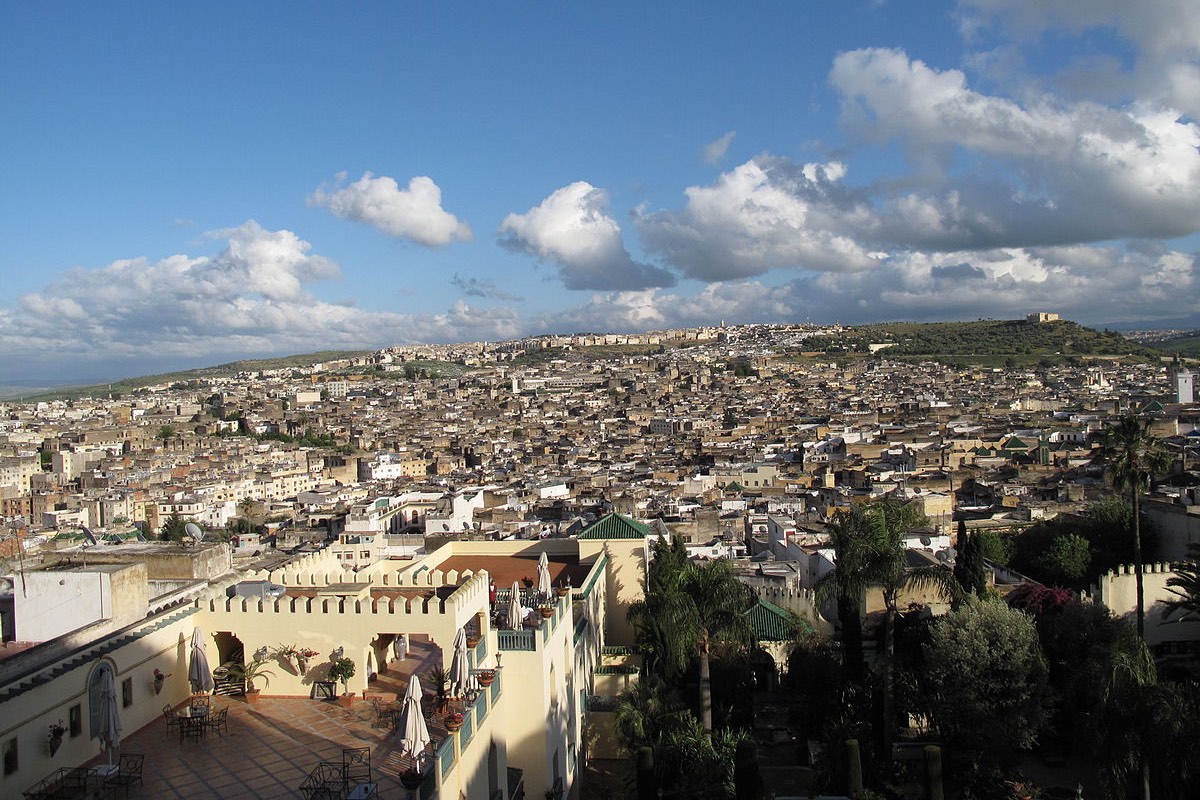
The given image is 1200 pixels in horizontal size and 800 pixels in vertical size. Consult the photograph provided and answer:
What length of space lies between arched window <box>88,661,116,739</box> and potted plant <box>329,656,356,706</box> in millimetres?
2052

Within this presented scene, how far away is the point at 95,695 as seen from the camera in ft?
26.6

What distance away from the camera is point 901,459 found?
176 feet

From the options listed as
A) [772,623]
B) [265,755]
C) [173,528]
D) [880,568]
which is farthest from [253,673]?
[173,528]

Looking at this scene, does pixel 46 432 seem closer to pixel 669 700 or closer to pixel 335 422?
pixel 335 422

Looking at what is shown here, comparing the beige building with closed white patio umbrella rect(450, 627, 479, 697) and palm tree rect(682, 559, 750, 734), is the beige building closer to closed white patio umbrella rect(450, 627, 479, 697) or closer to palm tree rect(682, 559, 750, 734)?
closed white patio umbrella rect(450, 627, 479, 697)

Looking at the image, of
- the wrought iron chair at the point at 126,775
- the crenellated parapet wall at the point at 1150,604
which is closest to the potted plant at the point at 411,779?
the wrought iron chair at the point at 126,775

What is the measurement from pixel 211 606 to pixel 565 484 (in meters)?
41.6

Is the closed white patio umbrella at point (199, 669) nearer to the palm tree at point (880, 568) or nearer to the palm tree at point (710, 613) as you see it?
the palm tree at point (710, 613)

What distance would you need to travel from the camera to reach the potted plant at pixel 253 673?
31.5ft

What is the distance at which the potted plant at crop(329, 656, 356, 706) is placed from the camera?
9547 millimetres

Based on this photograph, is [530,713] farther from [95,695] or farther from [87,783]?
[87,783]

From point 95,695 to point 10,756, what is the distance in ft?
3.11

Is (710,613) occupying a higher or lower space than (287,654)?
lower

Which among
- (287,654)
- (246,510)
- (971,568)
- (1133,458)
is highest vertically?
(1133,458)
